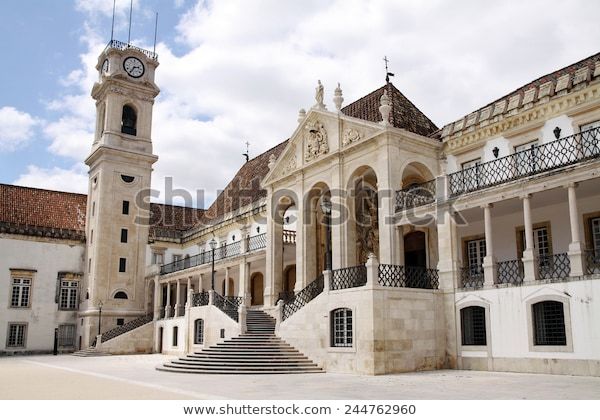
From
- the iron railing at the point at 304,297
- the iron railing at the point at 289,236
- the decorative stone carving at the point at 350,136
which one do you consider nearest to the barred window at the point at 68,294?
the iron railing at the point at 289,236

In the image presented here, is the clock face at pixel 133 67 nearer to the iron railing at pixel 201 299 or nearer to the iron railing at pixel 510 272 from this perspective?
the iron railing at pixel 201 299

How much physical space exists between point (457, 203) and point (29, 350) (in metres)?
28.0

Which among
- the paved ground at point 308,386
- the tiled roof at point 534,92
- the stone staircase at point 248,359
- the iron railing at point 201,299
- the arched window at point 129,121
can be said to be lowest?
the paved ground at point 308,386

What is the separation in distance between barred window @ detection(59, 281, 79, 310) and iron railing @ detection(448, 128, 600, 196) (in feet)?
89.1

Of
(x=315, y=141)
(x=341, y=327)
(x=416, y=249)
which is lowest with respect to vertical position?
(x=341, y=327)

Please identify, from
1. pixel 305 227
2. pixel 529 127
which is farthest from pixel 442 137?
pixel 305 227

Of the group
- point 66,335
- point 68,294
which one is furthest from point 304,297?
point 68,294

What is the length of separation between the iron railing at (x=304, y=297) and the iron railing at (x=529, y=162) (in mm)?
5635

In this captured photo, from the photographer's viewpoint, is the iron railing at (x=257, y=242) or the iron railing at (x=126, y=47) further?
the iron railing at (x=126, y=47)

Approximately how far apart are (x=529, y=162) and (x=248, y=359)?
10.4 meters

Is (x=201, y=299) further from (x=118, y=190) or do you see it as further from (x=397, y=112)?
(x=118, y=190)

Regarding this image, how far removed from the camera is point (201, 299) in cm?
2756

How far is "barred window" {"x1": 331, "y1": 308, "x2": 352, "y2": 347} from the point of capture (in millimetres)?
18031

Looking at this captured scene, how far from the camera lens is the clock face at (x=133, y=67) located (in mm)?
39375
